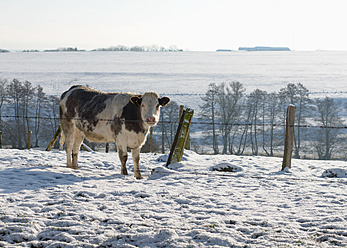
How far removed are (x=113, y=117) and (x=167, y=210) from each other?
370 cm

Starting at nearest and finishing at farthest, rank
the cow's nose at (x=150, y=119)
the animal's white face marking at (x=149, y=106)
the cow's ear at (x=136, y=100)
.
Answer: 1. the cow's nose at (x=150, y=119)
2. the animal's white face marking at (x=149, y=106)
3. the cow's ear at (x=136, y=100)

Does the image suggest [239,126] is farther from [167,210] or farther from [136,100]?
[167,210]

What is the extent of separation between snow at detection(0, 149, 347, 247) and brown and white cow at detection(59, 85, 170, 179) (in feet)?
2.80

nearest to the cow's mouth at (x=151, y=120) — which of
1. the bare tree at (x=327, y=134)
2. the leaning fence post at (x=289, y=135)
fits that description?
the leaning fence post at (x=289, y=135)

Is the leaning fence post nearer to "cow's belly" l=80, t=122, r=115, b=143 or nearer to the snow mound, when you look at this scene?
the snow mound

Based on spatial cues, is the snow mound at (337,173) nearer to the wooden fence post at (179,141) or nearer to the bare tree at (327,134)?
the wooden fence post at (179,141)

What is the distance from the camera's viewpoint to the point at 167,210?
608cm

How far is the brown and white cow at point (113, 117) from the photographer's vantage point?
8.95m

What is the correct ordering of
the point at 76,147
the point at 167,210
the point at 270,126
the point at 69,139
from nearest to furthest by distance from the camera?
the point at 167,210
the point at 69,139
the point at 76,147
the point at 270,126

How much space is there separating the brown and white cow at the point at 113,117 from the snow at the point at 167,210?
2.80 ft

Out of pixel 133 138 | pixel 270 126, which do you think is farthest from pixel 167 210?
pixel 270 126

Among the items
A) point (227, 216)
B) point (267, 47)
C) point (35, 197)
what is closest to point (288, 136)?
point (227, 216)

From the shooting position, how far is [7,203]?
6.07 m

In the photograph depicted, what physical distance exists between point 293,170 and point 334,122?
4090cm
